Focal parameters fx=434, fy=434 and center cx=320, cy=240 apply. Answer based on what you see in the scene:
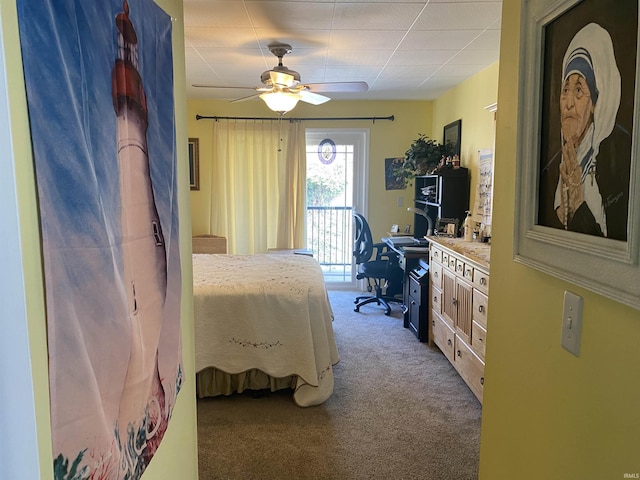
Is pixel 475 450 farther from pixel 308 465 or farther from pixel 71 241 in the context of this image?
pixel 71 241

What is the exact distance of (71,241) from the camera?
64cm

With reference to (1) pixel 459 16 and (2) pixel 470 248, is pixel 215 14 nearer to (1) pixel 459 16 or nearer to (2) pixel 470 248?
(1) pixel 459 16

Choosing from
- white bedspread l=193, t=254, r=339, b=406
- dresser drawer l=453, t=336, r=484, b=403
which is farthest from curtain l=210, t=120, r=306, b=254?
dresser drawer l=453, t=336, r=484, b=403

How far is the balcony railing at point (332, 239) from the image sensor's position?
5.53m

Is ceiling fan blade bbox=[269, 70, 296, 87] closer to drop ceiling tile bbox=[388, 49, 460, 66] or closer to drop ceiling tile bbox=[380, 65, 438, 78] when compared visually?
drop ceiling tile bbox=[388, 49, 460, 66]

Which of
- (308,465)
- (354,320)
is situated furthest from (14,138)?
(354,320)

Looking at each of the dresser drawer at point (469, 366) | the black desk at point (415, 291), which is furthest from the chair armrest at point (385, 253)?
the dresser drawer at point (469, 366)

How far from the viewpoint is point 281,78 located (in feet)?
9.87

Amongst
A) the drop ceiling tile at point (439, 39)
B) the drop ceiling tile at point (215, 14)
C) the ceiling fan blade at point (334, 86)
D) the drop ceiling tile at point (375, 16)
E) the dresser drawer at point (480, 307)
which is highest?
the drop ceiling tile at point (439, 39)

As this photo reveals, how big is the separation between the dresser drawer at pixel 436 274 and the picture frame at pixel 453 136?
132 centimetres

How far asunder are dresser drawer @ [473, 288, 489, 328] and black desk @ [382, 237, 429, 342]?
105 centimetres

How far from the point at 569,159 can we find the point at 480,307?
199 centimetres

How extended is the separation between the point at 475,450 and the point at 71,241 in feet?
7.75

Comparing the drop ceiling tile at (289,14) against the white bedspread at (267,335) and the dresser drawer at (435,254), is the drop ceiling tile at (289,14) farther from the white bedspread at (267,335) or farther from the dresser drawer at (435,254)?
the dresser drawer at (435,254)
